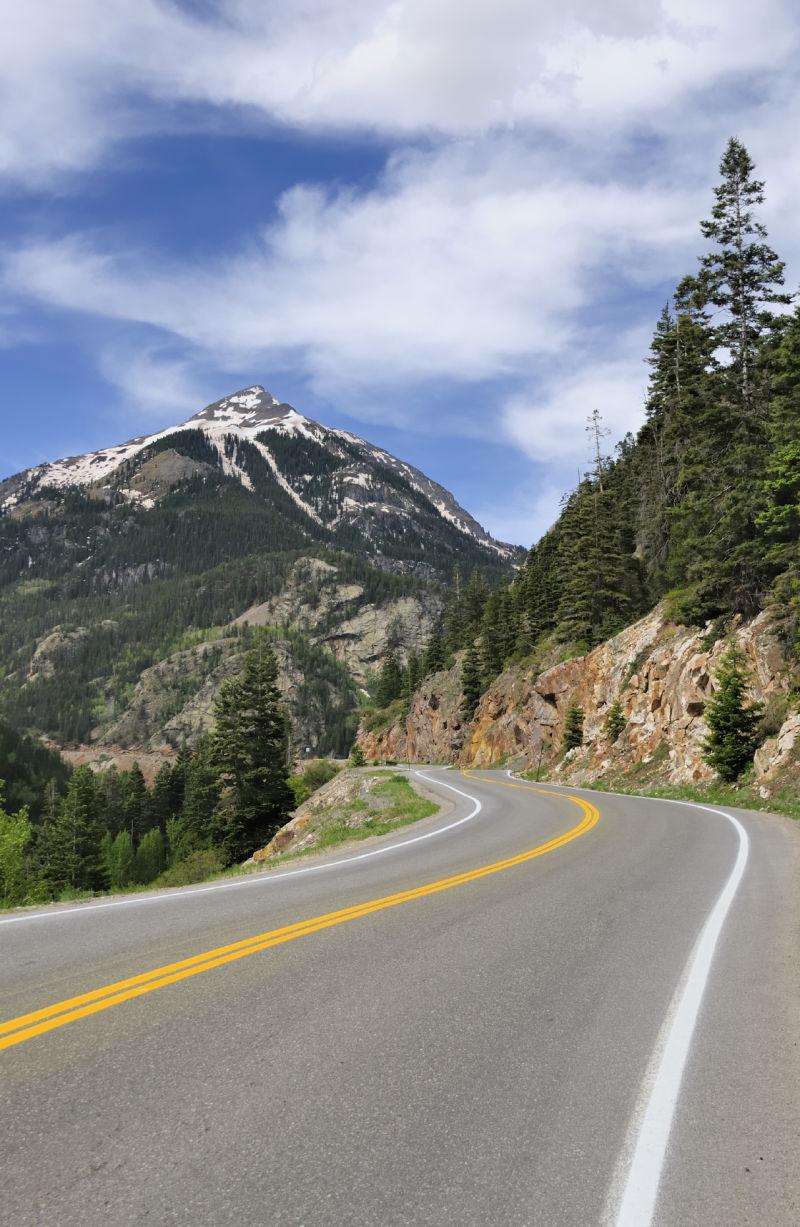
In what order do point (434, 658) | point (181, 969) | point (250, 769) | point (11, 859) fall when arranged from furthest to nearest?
point (434, 658), point (250, 769), point (11, 859), point (181, 969)

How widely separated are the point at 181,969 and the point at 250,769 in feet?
116

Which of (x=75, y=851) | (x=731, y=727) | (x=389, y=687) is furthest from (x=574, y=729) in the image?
(x=389, y=687)

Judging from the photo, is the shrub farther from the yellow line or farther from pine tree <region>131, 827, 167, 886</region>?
the yellow line

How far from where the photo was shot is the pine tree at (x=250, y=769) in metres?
39.9

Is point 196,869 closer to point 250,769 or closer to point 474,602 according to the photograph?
point 250,769

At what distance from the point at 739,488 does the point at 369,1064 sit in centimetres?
2637

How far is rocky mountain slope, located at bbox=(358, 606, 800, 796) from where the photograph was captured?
78.0 ft

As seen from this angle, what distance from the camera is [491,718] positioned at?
6250 centimetres

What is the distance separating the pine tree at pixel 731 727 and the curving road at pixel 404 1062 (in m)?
15.8

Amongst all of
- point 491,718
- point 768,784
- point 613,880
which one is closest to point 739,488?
point 768,784

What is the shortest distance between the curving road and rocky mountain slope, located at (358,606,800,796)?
55.9 feet

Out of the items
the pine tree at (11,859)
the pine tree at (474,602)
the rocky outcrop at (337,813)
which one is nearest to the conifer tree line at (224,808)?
the pine tree at (11,859)

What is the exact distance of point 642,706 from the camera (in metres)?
32.8

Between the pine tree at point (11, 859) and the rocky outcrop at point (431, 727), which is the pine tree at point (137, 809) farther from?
the pine tree at point (11, 859)
